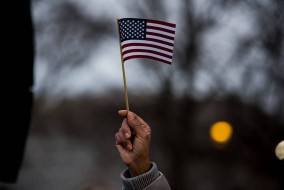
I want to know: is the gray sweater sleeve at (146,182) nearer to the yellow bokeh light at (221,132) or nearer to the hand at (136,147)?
the hand at (136,147)

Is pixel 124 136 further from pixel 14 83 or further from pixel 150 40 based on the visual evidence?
pixel 150 40

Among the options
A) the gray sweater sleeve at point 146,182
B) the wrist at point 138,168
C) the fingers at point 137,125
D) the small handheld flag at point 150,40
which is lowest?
the gray sweater sleeve at point 146,182

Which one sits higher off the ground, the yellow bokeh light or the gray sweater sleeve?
the gray sweater sleeve

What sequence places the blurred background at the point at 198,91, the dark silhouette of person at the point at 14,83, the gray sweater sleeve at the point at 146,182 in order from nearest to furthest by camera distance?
the gray sweater sleeve at the point at 146,182 → the dark silhouette of person at the point at 14,83 → the blurred background at the point at 198,91

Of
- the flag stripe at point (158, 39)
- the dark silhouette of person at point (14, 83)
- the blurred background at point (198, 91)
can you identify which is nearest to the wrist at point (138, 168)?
the dark silhouette of person at point (14, 83)

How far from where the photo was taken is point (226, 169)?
2077cm

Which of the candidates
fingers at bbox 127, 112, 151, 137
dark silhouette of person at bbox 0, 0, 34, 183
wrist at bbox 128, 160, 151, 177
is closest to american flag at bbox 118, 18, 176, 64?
dark silhouette of person at bbox 0, 0, 34, 183

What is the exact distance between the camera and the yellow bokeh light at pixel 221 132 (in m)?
19.2

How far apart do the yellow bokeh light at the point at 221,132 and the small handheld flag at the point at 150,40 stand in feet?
47.2

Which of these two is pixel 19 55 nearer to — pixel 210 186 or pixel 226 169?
pixel 226 169

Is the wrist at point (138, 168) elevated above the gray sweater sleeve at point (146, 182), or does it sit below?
above

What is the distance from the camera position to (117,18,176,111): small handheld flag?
14.6 feet

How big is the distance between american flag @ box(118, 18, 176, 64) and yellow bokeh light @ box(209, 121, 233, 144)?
14.4m

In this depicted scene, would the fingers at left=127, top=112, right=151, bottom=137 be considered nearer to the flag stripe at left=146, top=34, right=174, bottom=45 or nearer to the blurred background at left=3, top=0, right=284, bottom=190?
the flag stripe at left=146, top=34, right=174, bottom=45
